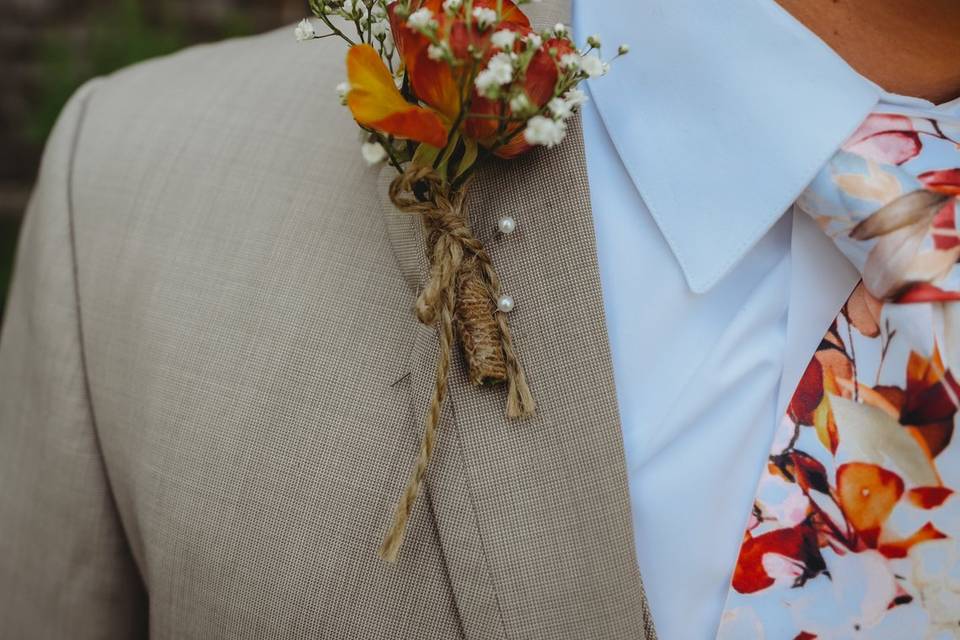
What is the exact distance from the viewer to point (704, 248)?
2.81ft

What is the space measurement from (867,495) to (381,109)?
68 centimetres

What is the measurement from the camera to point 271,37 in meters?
1.15

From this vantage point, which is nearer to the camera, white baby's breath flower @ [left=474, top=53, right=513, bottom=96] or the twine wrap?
white baby's breath flower @ [left=474, top=53, right=513, bottom=96]

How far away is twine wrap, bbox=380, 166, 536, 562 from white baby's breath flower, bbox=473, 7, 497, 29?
14cm

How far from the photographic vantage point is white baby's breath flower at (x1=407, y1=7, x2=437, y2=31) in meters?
0.62

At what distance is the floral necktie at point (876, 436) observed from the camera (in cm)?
80

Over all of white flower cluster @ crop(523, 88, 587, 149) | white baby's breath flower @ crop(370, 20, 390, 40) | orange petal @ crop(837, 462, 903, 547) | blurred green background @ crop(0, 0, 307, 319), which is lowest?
blurred green background @ crop(0, 0, 307, 319)

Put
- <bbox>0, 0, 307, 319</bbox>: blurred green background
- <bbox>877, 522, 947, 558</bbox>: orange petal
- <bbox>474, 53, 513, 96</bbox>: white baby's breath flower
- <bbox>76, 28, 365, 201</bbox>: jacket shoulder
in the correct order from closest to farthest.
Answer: <bbox>474, 53, 513, 96</bbox>: white baby's breath flower, <bbox>877, 522, 947, 558</bbox>: orange petal, <bbox>76, 28, 365, 201</bbox>: jacket shoulder, <bbox>0, 0, 307, 319</bbox>: blurred green background

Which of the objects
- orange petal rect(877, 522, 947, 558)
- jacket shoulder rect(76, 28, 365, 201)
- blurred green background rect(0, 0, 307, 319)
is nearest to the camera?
orange petal rect(877, 522, 947, 558)

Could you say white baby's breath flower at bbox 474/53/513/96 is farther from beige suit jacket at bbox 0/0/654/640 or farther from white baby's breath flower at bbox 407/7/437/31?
beige suit jacket at bbox 0/0/654/640

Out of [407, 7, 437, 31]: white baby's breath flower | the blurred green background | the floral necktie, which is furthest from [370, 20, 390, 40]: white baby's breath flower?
the blurred green background

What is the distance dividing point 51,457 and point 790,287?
1.01 m

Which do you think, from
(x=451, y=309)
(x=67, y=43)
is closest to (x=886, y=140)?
(x=451, y=309)

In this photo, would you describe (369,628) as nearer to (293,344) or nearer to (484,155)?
(293,344)
